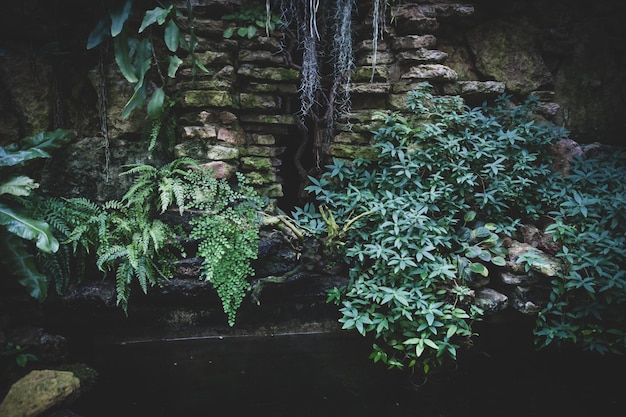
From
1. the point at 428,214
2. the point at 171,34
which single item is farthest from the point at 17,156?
the point at 428,214

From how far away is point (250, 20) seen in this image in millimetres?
3730

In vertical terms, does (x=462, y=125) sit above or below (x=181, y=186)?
above

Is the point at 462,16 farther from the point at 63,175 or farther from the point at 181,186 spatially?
the point at 63,175

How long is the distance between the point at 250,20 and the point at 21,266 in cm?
268

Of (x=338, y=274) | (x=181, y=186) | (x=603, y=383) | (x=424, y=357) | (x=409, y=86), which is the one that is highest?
(x=409, y=86)

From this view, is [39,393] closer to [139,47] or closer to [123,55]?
[123,55]

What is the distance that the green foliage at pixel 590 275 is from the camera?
2969mm

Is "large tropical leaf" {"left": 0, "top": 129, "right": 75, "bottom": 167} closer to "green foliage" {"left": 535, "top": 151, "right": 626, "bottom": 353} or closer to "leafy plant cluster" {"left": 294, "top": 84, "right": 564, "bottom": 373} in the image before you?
"leafy plant cluster" {"left": 294, "top": 84, "right": 564, "bottom": 373}

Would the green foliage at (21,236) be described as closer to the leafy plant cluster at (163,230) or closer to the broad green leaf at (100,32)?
the leafy plant cluster at (163,230)

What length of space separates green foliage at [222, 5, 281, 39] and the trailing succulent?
4.36 feet

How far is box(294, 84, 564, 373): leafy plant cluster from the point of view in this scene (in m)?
3.03

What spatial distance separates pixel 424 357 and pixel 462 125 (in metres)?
2.00

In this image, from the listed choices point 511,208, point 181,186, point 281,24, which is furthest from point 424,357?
point 281,24

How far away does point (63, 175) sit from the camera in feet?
11.9
